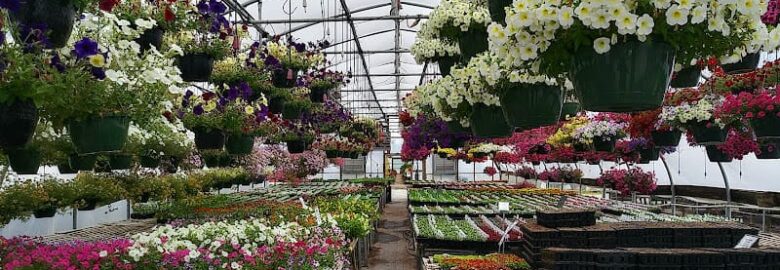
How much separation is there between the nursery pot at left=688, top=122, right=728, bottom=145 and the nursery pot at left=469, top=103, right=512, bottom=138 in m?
2.06

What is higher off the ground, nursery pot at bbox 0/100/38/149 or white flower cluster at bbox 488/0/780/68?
white flower cluster at bbox 488/0/780/68

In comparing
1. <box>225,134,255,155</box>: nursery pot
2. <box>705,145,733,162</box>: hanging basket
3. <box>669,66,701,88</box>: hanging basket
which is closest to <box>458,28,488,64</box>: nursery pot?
<box>669,66,701,88</box>: hanging basket

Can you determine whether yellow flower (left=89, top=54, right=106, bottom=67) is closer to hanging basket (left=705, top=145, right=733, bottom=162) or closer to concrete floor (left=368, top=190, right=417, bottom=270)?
hanging basket (left=705, top=145, right=733, bottom=162)

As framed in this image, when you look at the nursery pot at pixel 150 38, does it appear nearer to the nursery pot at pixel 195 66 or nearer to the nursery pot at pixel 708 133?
the nursery pot at pixel 195 66

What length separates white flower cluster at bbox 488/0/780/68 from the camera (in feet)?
5.26

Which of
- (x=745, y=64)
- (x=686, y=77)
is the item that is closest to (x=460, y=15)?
(x=686, y=77)

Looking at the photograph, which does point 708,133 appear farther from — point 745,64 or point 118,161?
point 118,161

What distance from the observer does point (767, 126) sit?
11.5ft

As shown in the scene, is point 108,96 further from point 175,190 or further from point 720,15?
point 175,190

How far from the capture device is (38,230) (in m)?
7.14

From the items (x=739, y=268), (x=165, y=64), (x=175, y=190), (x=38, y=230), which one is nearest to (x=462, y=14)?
(x=165, y=64)

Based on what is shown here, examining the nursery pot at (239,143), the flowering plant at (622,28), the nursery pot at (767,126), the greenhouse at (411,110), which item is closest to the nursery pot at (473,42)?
the greenhouse at (411,110)

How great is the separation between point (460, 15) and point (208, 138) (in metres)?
2.21

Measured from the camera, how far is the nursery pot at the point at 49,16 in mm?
1901
